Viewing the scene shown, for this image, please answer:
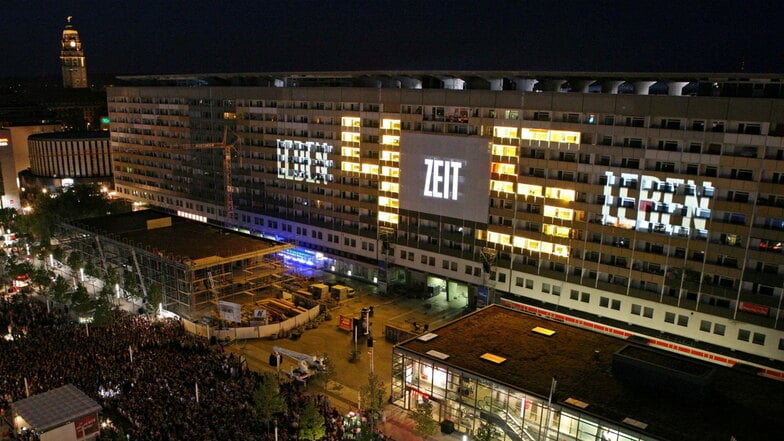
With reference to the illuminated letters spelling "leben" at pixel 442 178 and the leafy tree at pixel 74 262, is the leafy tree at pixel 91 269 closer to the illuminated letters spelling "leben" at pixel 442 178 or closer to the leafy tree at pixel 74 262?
the leafy tree at pixel 74 262

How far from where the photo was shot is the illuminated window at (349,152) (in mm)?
79625

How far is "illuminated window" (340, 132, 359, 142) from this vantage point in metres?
79.1

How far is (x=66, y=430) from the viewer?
131ft

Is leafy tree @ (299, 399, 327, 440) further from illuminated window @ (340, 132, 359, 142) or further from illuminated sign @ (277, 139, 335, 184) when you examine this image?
illuminated sign @ (277, 139, 335, 184)

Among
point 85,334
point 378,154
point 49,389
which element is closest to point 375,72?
point 378,154

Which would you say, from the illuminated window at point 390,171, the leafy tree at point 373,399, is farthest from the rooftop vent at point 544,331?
the illuminated window at point 390,171

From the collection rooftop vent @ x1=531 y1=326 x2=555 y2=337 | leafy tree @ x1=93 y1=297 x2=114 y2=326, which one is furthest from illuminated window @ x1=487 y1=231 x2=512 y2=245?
leafy tree @ x1=93 y1=297 x2=114 y2=326

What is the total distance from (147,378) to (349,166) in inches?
1632

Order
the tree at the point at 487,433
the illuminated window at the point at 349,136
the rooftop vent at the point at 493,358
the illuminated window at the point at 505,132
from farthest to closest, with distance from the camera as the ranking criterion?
the illuminated window at the point at 349,136, the illuminated window at the point at 505,132, the rooftop vent at the point at 493,358, the tree at the point at 487,433

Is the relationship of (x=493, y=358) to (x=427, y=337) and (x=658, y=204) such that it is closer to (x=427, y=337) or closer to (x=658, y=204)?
(x=427, y=337)

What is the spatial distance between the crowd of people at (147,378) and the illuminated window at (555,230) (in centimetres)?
3054

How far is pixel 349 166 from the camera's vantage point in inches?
3172

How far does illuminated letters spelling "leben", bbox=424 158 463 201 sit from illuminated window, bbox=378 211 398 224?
6580 millimetres

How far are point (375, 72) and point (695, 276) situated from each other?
4637cm
